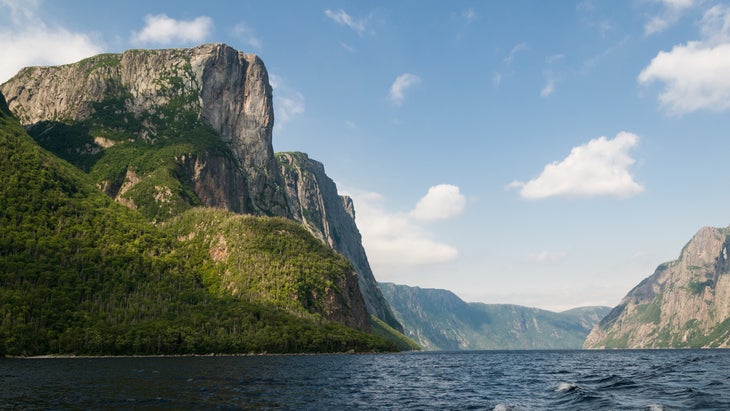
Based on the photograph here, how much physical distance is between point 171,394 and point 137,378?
30.0 meters

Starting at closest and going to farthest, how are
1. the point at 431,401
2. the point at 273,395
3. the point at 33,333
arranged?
1. the point at 431,401
2. the point at 273,395
3. the point at 33,333

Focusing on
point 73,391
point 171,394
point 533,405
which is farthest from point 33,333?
point 533,405

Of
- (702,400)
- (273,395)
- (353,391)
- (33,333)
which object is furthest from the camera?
(33,333)

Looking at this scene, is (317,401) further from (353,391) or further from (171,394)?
(171,394)

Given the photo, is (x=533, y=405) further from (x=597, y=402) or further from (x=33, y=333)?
(x=33, y=333)

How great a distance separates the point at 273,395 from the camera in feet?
217

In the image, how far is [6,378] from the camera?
87.8 meters

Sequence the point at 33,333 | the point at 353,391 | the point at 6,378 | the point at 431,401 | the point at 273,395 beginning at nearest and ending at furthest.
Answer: the point at 431,401 < the point at 273,395 < the point at 353,391 < the point at 6,378 < the point at 33,333

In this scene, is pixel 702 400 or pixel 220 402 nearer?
pixel 702 400

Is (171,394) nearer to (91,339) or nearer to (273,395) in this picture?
(273,395)

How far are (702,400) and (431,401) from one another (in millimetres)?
28355

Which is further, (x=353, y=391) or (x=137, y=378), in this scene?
(x=137, y=378)

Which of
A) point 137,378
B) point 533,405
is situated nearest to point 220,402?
point 533,405

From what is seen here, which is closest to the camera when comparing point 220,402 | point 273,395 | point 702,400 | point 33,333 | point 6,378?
point 702,400
